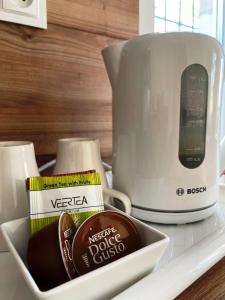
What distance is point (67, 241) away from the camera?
0.96ft

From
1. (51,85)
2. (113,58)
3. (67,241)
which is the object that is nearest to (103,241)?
(67,241)

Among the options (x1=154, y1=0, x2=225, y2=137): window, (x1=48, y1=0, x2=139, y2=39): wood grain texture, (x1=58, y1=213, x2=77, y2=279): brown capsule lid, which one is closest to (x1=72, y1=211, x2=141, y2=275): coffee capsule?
(x1=58, y1=213, x2=77, y2=279): brown capsule lid

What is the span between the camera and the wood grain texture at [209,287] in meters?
0.32

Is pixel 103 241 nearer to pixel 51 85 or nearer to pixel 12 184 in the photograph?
pixel 12 184

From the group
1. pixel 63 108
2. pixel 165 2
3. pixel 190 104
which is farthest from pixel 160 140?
pixel 165 2

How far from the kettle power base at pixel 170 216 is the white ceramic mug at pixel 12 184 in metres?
0.19

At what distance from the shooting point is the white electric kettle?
41cm

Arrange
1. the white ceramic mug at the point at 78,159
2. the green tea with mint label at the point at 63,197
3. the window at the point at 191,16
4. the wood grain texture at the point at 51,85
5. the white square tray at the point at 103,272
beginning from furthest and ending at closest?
the window at the point at 191,16 < the wood grain texture at the point at 51,85 < the white ceramic mug at the point at 78,159 < the green tea with mint label at the point at 63,197 < the white square tray at the point at 103,272

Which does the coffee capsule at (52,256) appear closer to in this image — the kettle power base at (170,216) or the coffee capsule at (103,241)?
the coffee capsule at (103,241)

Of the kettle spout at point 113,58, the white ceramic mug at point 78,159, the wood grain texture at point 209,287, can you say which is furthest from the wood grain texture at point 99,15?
the wood grain texture at point 209,287

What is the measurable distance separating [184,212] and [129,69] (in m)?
0.25

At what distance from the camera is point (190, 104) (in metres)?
0.43

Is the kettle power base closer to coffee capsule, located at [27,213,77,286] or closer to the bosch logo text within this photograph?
the bosch logo text

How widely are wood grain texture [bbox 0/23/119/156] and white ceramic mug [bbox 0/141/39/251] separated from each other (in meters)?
0.21
